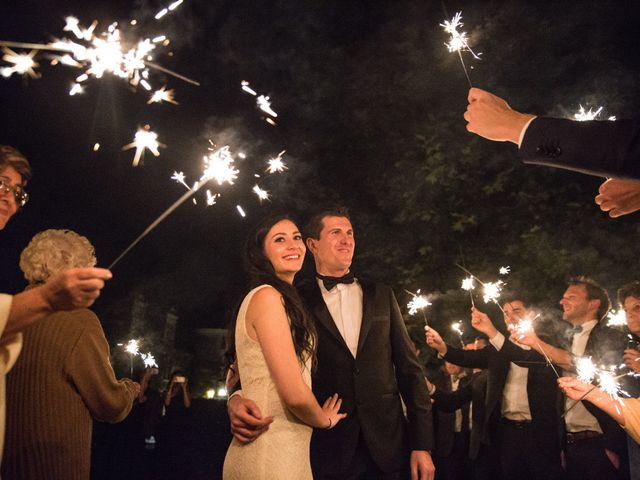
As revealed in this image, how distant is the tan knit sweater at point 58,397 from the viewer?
3127 millimetres

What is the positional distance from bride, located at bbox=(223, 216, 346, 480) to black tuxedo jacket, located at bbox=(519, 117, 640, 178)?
163 cm

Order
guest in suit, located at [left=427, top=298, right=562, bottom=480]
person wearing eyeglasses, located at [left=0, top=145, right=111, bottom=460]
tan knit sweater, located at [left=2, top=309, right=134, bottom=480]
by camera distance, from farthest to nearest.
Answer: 1. guest in suit, located at [left=427, top=298, right=562, bottom=480]
2. tan knit sweater, located at [left=2, top=309, right=134, bottom=480]
3. person wearing eyeglasses, located at [left=0, top=145, right=111, bottom=460]

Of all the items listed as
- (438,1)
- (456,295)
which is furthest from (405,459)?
(438,1)

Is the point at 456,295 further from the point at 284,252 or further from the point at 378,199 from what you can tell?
the point at 284,252

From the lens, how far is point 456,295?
39.1ft

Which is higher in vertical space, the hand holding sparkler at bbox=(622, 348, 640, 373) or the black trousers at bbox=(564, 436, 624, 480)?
the hand holding sparkler at bbox=(622, 348, 640, 373)

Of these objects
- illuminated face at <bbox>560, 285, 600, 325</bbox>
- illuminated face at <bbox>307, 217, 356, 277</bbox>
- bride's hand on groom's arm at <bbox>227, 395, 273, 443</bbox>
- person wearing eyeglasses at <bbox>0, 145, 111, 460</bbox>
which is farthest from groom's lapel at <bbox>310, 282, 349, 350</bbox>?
illuminated face at <bbox>560, 285, 600, 325</bbox>

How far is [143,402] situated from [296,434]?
7.94 m

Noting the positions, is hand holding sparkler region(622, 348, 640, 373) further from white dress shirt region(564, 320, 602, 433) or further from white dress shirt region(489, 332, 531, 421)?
white dress shirt region(489, 332, 531, 421)

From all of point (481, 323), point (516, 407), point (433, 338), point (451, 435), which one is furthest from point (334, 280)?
point (451, 435)

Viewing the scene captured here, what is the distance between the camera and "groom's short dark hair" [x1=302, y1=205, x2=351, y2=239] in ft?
15.3

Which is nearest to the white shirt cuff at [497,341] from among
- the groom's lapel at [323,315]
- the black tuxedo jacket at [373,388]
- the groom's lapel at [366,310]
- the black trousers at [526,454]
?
the black trousers at [526,454]

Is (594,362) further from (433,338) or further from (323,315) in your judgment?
(323,315)

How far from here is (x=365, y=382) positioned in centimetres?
390
